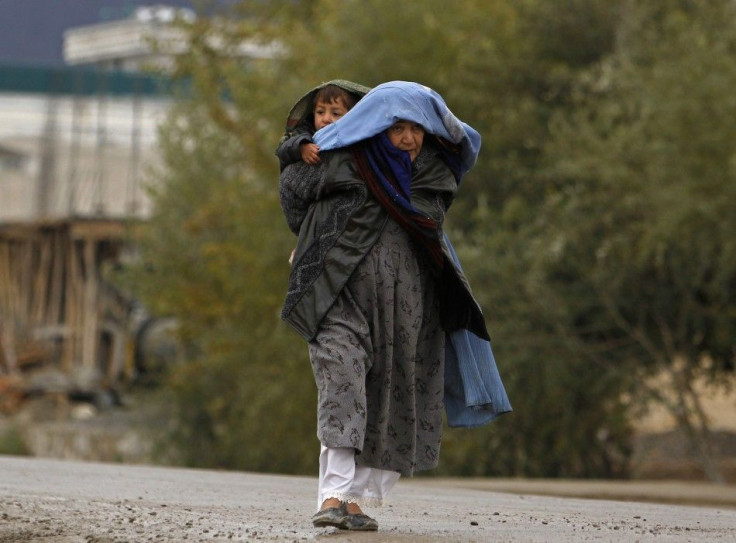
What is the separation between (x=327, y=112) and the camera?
288 inches

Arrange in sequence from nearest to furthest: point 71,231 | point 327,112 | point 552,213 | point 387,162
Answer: point 387,162 → point 327,112 → point 552,213 → point 71,231

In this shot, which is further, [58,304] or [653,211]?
[58,304]

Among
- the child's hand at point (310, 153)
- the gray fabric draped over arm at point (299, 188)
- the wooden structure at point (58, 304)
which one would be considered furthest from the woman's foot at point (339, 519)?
the wooden structure at point (58, 304)

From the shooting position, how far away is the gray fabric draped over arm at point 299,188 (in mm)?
7043

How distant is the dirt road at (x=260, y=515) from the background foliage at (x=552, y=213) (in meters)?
7.50

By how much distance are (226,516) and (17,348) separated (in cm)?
3552

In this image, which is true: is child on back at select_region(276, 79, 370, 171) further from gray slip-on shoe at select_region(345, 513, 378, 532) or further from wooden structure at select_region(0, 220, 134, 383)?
wooden structure at select_region(0, 220, 134, 383)

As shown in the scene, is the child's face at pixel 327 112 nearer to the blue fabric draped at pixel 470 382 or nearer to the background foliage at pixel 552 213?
the blue fabric draped at pixel 470 382

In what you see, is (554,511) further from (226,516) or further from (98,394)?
(98,394)

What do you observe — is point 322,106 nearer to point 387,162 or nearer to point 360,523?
point 387,162

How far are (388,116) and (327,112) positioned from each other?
46cm

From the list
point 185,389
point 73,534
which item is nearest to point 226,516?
point 73,534

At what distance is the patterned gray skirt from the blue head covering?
16.9 inches

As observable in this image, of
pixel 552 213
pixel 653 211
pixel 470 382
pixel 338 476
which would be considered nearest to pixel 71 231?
pixel 552 213
